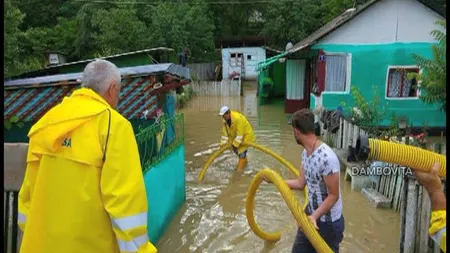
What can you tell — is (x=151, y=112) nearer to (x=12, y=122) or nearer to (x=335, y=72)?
(x=12, y=122)

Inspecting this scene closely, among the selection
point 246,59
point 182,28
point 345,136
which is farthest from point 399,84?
point 246,59

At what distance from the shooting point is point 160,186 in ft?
20.7

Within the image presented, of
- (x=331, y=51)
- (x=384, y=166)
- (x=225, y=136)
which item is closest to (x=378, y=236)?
(x=384, y=166)

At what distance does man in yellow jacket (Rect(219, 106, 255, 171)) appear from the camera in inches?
378

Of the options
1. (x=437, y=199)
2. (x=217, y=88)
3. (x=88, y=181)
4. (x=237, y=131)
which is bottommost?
(x=217, y=88)

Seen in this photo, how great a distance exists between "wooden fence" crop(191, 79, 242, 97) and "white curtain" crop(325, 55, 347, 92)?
1142cm

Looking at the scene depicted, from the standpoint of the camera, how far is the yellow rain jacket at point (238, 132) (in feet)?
31.6

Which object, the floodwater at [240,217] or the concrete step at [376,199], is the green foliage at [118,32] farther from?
the concrete step at [376,199]

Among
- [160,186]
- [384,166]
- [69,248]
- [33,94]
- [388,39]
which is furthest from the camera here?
[388,39]

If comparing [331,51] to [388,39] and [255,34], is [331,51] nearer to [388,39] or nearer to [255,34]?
[388,39]

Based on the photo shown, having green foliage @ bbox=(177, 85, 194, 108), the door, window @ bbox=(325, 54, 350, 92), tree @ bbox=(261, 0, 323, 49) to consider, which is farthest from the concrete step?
tree @ bbox=(261, 0, 323, 49)

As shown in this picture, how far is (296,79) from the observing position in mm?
18594

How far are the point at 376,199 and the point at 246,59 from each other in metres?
27.6

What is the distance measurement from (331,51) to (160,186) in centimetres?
1046
